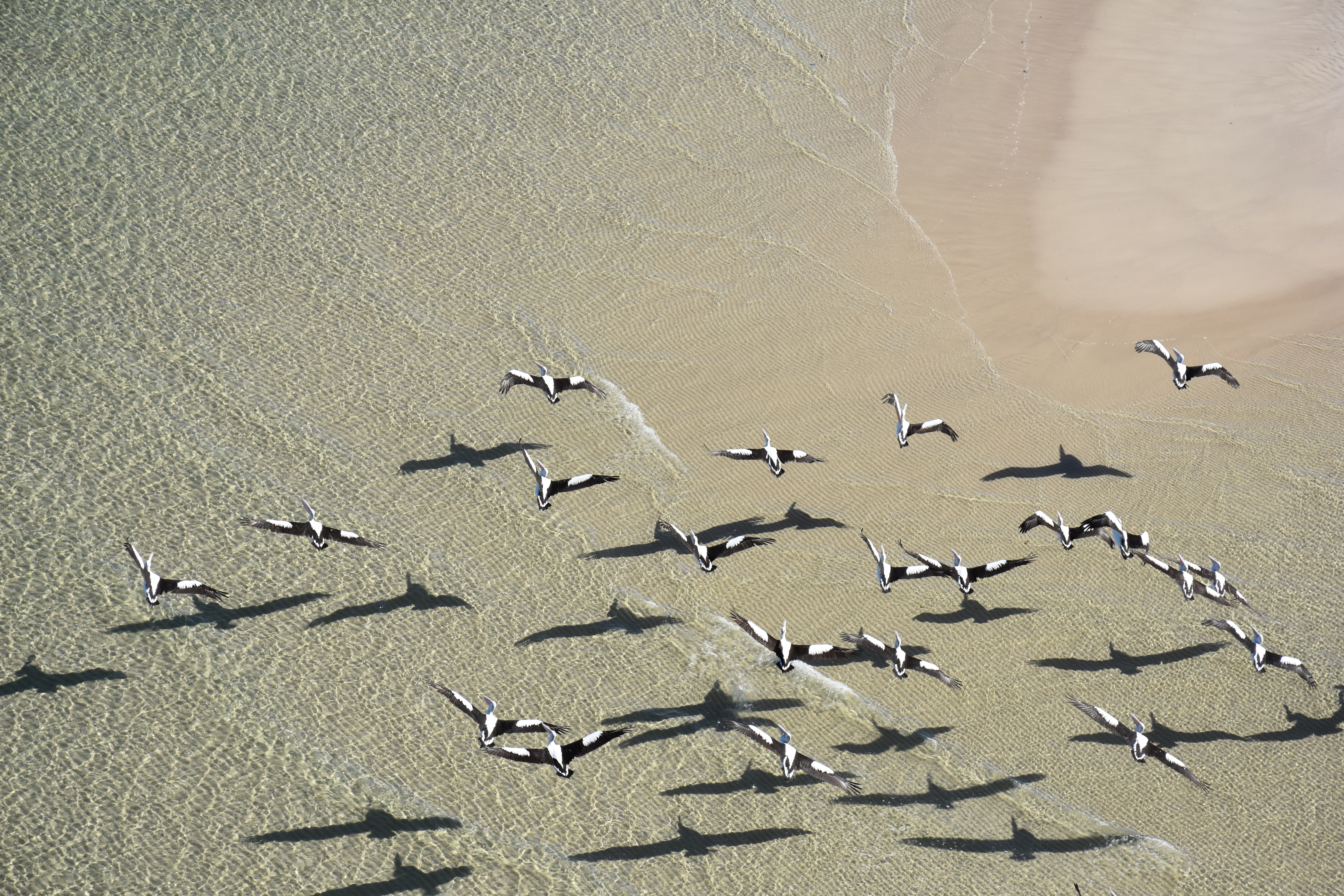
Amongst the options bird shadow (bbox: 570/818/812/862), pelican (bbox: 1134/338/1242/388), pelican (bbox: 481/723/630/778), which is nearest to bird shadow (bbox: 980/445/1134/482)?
pelican (bbox: 1134/338/1242/388)

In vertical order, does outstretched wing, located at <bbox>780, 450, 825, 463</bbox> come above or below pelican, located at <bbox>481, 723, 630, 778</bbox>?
above

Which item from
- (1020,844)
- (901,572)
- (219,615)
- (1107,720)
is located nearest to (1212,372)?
(901,572)

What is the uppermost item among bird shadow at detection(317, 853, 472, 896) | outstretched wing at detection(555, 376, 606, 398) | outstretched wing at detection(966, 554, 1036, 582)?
outstretched wing at detection(555, 376, 606, 398)

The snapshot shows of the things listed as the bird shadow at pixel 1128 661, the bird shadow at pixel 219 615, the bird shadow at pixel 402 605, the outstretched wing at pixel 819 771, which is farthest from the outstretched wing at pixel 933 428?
the bird shadow at pixel 219 615

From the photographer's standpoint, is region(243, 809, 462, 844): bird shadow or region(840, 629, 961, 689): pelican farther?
region(840, 629, 961, 689): pelican

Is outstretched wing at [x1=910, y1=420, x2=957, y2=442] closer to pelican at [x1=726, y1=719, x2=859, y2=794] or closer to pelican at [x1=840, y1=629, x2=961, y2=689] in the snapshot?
pelican at [x1=840, y1=629, x2=961, y2=689]

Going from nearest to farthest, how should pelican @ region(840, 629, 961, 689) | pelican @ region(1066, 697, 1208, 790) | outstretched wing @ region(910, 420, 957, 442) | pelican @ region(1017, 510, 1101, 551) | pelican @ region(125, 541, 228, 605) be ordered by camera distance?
1. pelican @ region(1066, 697, 1208, 790)
2. pelican @ region(125, 541, 228, 605)
3. pelican @ region(840, 629, 961, 689)
4. pelican @ region(1017, 510, 1101, 551)
5. outstretched wing @ region(910, 420, 957, 442)

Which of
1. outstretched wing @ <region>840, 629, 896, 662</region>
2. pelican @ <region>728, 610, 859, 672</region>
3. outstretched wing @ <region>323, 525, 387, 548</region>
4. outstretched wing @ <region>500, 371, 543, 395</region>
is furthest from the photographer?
outstretched wing @ <region>500, 371, 543, 395</region>
